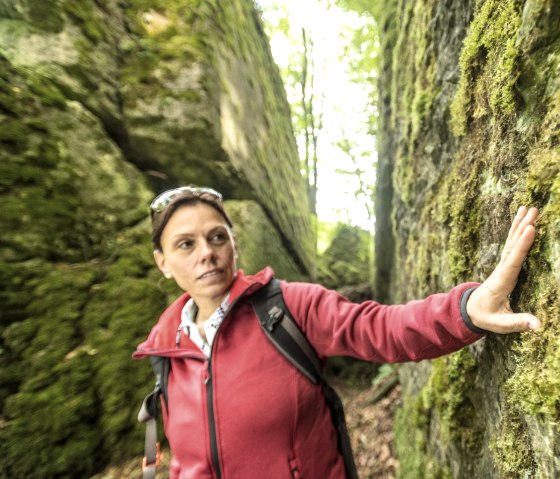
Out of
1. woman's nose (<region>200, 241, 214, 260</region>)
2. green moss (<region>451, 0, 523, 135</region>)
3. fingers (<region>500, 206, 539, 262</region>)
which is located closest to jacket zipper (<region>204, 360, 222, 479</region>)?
woman's nose (<region>200, 241, 214, 260</region>)

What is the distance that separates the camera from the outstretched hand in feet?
3.93

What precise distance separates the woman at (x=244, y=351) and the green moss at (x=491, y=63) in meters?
1.01

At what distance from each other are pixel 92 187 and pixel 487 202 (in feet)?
13.7

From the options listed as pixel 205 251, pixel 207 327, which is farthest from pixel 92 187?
pixel 207 327

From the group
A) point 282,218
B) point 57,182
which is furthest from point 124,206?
point 282,218

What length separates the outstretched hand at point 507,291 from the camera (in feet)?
3.93

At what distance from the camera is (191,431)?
2.12 meters

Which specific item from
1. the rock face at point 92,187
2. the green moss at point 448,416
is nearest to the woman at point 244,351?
the green moss at point 448,416

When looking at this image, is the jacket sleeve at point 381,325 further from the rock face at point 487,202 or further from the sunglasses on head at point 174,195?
the sunglasses on head at point 174,195

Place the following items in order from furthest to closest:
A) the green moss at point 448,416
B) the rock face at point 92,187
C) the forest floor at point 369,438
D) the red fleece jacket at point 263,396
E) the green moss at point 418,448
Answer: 1. the forest floor at point 369,438
2. the rock face at point 92,187
3. the green moss at point 418,448
4. the green moss at point 448,416
5. the red fleece jacket at point 263,396

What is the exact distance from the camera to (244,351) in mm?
2105

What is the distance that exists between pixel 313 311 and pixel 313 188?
16416 millimetres

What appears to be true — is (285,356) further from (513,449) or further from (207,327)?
(513,449)

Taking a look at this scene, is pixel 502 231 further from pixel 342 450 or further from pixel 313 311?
pixel 342 450
